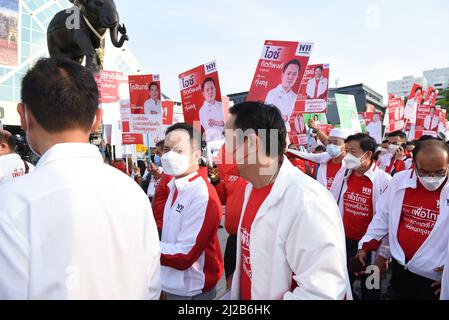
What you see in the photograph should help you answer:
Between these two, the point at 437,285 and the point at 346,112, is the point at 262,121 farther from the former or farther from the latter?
the point at 346,112

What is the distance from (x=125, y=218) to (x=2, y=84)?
72.6 ft

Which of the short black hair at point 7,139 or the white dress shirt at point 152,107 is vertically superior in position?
the white dress shirt at point 152,107

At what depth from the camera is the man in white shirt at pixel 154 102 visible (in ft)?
18.2

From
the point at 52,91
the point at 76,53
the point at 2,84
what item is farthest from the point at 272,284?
the point at 2,84

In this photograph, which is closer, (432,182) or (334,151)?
(432,182)

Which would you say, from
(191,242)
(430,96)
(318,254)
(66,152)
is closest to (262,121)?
(318,254)

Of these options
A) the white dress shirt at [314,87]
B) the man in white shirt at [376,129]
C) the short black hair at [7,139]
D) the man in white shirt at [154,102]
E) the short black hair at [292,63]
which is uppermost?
the white dress shirt at [314,87]

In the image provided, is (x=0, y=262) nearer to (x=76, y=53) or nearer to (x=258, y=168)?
(x=258, y=168)

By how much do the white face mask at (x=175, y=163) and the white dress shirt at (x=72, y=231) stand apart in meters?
1.48

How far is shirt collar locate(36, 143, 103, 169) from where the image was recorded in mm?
1242

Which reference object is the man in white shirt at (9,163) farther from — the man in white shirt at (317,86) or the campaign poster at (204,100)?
the man in white shirt at (317,86)

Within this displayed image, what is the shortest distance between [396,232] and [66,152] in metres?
2.63

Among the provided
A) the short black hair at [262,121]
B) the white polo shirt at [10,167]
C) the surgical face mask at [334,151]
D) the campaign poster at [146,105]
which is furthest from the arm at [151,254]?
the campaign poster at [146,105]

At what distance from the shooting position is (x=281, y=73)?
4445 millimetres
